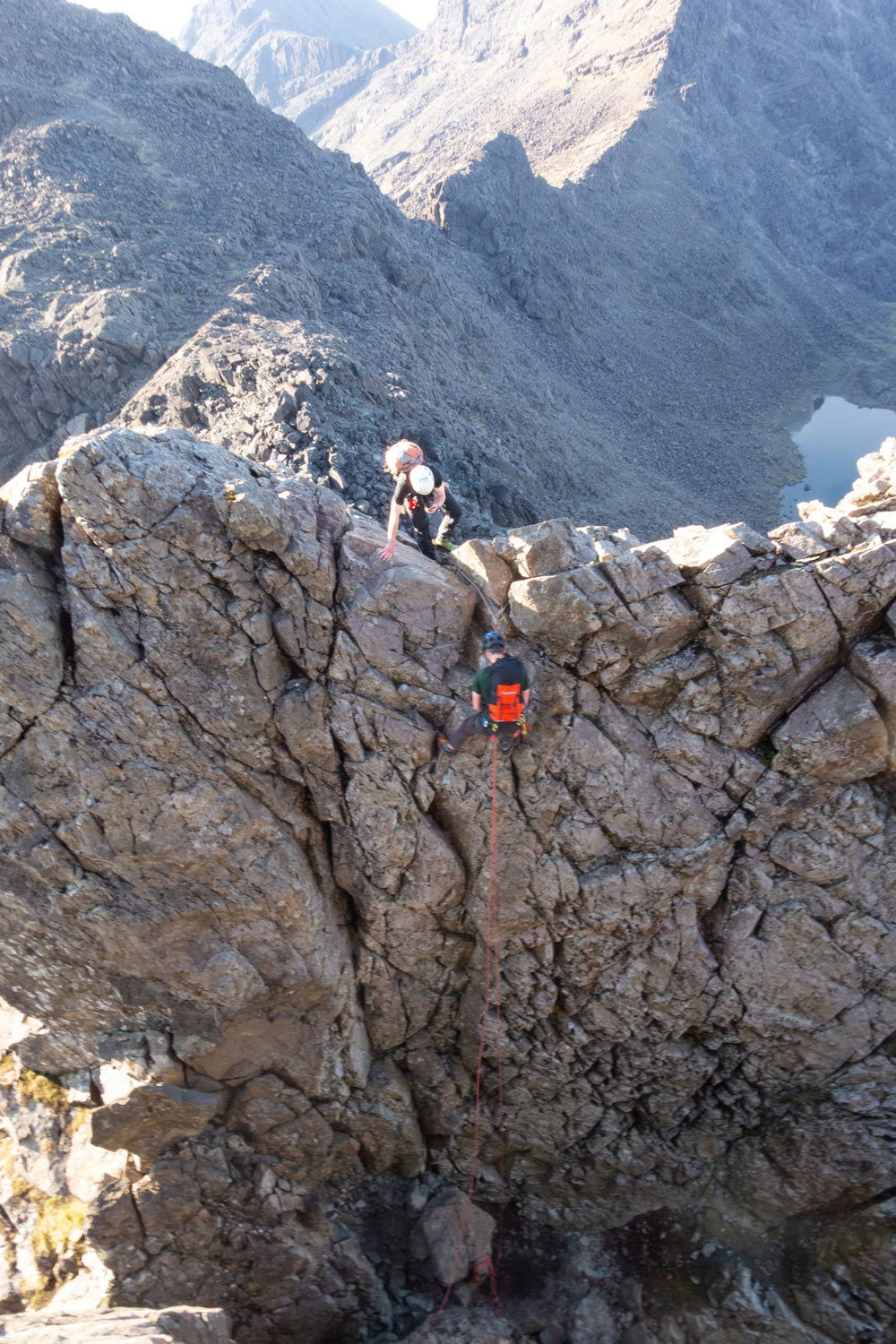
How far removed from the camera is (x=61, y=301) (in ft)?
77.5

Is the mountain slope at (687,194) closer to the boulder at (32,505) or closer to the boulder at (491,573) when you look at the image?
the boulder at (491,573)

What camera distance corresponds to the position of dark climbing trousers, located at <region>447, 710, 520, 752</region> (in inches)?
349

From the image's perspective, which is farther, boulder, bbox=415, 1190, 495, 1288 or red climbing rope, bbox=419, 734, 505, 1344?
boulder, bbox=415, 1190, 495, 1288

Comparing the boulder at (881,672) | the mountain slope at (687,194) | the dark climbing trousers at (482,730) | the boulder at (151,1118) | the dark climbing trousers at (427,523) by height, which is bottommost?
the boulder at (151,1118)

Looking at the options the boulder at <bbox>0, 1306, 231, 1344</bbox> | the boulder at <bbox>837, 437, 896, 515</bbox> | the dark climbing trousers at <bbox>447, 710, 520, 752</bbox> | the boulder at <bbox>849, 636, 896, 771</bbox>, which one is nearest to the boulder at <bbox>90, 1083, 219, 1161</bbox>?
the boulder at <bbox>0, 1306, 231, 1344</bbox>

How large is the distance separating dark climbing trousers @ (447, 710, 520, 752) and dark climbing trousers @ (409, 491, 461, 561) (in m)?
2.45

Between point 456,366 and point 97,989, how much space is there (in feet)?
79.5

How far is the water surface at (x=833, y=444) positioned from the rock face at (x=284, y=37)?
93.2m

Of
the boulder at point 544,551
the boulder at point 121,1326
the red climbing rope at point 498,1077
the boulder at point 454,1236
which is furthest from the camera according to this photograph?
the boulder at point 454,1236

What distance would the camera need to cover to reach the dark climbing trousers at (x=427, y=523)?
10.1 m

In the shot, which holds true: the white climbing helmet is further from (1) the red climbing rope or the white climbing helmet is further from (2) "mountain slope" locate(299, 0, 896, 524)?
(2) "mountain slope" locate(299, 0, 896, 524)

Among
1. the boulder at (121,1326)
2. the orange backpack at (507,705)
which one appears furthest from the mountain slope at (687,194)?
the boulder at (121,1326)

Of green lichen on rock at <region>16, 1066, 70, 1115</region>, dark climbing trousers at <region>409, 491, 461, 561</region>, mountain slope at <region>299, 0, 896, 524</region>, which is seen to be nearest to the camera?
green lichen on rock at <region>16, 1066, 70, 1115</region>

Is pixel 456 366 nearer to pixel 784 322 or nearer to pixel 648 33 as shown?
pixel 784 322
